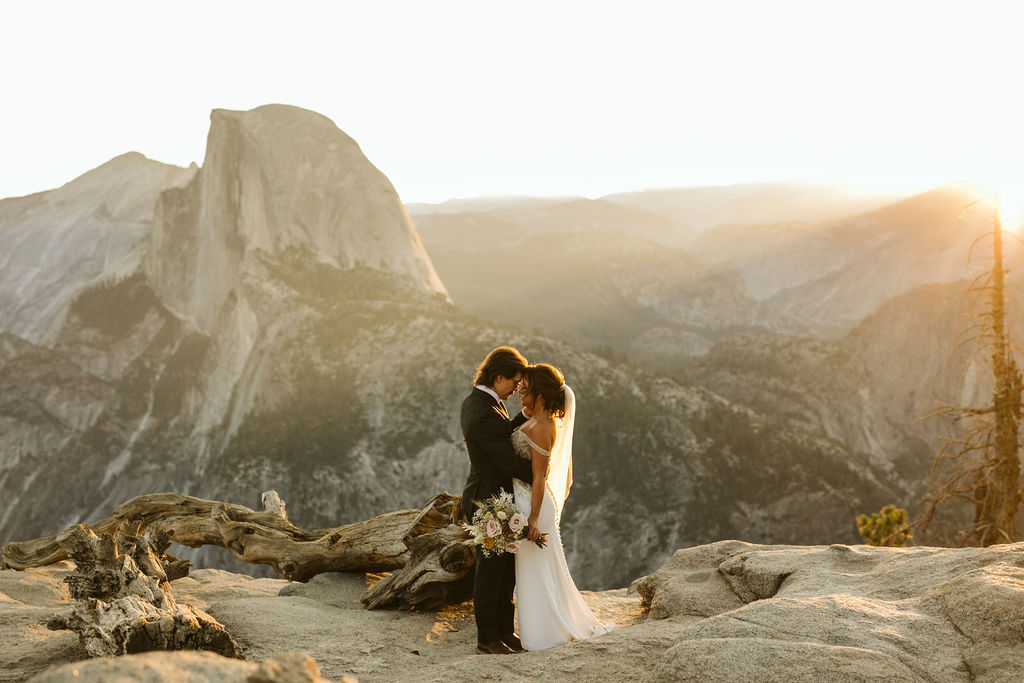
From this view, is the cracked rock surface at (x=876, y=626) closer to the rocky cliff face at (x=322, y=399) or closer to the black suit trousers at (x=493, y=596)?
the black suit trousers at (x=493, y=596)

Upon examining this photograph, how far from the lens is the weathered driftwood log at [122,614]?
4.59 metres

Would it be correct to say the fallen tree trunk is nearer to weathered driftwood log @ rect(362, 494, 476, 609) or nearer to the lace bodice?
weathered driftwood log @ rect(362, 494, 476, 609)

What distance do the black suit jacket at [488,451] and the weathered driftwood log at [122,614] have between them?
212 cm

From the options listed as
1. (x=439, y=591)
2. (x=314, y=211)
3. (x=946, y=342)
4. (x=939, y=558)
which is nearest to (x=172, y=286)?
(x=314, y=211)

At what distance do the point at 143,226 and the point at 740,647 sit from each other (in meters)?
43.2

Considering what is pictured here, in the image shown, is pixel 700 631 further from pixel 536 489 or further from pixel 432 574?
pixel 432 574

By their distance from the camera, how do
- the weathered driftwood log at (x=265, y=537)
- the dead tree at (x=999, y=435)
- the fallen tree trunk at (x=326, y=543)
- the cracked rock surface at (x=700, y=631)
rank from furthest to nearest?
the dead tree at (x=999, y=435) → the weathered driftwood log at (x=265, y=537) → the fallen tree trunk at (x=326, y=543) → the cracked rock surface at (x=700, y=631)

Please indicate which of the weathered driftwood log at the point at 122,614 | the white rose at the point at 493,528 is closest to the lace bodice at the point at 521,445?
the white rose at the point at 493,528

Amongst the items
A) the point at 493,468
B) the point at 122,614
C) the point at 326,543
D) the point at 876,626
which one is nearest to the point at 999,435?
the point at 876,626

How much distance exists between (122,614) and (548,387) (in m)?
3.26

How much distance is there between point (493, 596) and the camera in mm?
6047

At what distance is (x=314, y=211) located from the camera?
33438mm

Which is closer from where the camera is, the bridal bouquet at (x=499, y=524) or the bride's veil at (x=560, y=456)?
the bridal bouquet at (x=499, y=524)

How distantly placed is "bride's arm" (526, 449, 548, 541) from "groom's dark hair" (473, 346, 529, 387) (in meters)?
0.64
